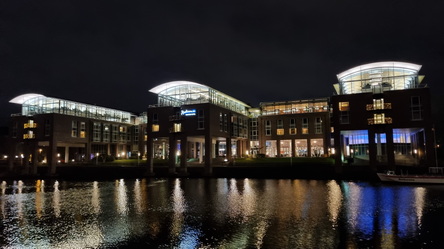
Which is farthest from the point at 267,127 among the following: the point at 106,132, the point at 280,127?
the point at 106,132

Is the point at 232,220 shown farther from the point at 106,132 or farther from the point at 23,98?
the point at 23,98

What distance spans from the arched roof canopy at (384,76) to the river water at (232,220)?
90.7 feet

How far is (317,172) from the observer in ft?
183

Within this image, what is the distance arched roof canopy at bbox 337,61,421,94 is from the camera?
57.2m

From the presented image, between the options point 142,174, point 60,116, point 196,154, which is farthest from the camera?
point 196,154

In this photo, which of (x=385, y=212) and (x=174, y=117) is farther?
(x=174, y=117)

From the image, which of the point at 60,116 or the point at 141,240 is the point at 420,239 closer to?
the point at 141,240

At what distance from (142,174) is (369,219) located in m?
53.1

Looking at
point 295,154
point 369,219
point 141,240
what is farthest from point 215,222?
point 295,154

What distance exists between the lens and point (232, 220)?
2462 centimetres

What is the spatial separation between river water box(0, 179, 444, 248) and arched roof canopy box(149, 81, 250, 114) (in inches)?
1367

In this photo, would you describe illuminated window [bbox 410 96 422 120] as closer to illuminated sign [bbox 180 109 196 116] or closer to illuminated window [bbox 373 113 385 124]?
illuminated window [bbox 373 113 385 124]

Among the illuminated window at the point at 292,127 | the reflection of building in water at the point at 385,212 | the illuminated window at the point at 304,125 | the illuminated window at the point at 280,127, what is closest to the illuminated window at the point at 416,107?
the reflection of building in water at the point at 385,212

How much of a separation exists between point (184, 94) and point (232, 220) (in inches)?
1946
